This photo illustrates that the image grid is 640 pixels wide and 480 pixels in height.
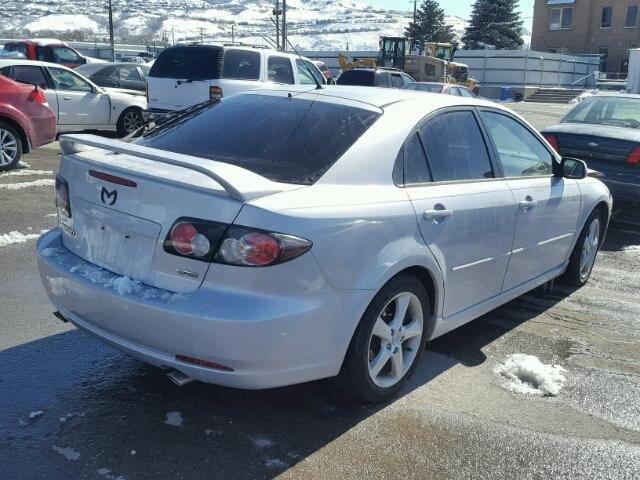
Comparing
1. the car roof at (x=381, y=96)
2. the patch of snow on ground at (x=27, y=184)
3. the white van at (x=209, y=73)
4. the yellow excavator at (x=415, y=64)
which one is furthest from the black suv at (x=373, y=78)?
the car roof at (x=381, y=96)

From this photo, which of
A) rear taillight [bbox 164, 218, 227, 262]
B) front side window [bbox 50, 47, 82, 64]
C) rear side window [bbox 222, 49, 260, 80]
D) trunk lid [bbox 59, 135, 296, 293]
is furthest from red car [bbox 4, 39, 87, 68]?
rear taillight [bbox 164, 218, 227, 262]

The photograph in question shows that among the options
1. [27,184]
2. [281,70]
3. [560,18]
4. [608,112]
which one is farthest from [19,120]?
[560,18]

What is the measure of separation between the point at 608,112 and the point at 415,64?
28.4 metres

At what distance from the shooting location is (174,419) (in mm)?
3262

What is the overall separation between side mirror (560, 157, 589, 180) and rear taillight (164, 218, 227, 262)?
124 inches

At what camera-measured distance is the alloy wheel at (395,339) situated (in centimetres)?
341

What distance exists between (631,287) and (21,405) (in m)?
5.04

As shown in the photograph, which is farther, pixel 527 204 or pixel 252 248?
pixel 527 204

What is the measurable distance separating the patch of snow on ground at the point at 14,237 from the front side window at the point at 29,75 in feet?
21.8

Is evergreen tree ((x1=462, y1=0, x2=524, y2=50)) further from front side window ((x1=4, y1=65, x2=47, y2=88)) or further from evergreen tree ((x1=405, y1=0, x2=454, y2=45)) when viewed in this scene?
front side window ((x1=4, y1=65, x2=47, y2=88))

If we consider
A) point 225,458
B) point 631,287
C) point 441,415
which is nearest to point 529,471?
point 441,415

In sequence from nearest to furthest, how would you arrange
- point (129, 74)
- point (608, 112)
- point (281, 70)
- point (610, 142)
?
point (610, 142) < point (608, 112) < point (281, 70) < point (129, 74)

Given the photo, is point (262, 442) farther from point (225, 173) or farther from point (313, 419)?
point (225, 173)

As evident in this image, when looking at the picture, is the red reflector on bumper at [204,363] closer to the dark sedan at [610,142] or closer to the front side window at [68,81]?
the dark sedan at [610,142]
